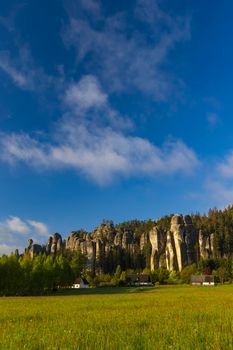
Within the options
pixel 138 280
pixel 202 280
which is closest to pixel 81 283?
pixel 138 280

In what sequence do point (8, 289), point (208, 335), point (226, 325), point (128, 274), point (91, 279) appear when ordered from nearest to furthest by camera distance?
point (208, 335), point (226, 325), point (8, 289), point (91, 279), point (128, 274)

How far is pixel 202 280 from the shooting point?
151500mm

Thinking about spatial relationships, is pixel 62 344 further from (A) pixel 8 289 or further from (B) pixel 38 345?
(A) pixel 8 289

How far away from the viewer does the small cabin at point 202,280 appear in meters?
150

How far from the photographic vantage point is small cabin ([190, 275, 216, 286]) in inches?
5920

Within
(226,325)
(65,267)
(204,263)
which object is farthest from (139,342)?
(204,263)

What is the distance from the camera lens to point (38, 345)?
47.9ft

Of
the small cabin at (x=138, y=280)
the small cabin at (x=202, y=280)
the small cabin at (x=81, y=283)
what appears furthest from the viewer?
the small cabin at (x=138, y=280)

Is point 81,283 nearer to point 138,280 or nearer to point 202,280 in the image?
point 138,280

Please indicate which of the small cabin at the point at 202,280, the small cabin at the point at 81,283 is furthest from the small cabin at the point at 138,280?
the small cabin at the point at 202,280

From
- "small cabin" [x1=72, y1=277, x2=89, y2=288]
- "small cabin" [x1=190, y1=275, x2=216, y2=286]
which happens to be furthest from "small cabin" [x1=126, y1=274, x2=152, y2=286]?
"small cabin" [x1=190, y1=275, x2=216, y2=286]

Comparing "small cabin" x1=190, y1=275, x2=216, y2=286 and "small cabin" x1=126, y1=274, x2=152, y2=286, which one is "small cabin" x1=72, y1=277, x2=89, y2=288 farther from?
"small cabin" x1=190, y1=275, x2=216, y2=286

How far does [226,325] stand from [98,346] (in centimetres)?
851

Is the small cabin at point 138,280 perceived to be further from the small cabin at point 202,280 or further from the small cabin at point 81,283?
the small cabin at point 202,280
